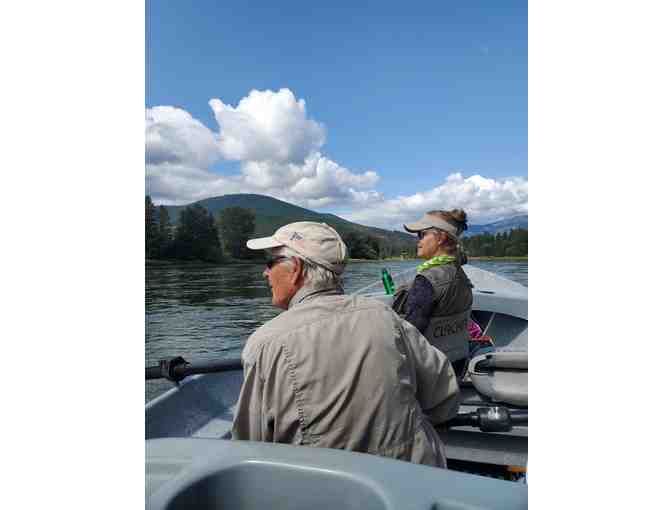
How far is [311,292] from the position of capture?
23.9 inches

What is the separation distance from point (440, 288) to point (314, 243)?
1.72ft

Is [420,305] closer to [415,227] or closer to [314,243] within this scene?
[415,227]

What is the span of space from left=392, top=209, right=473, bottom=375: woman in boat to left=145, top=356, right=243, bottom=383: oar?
47cm

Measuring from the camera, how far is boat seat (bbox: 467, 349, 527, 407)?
107cm

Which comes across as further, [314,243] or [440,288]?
[440,288]

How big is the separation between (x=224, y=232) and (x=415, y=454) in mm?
678

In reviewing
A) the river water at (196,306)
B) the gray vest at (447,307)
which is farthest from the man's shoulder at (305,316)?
the gray vest at (447,307)

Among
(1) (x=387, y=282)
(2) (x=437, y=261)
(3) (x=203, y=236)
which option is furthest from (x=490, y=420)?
(1) (x=387, y=282)

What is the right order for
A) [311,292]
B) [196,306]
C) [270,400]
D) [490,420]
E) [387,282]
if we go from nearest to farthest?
[270,400] → [311,292] → [490,420] → [196,306] → [387,282]

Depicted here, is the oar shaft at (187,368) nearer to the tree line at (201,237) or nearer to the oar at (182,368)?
the oar at (182,368)
